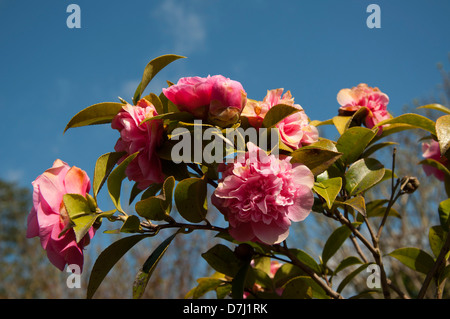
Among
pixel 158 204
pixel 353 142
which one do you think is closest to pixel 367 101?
pixel 353 142

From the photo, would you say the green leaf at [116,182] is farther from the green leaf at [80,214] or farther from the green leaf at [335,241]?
the green leaf at [335,241]

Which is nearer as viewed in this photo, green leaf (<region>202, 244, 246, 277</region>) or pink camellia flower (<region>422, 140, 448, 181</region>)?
green leaf (<region>202, 244, 246, 277</region>)

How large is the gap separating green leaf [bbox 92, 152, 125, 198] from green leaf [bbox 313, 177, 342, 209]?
425 millimetres

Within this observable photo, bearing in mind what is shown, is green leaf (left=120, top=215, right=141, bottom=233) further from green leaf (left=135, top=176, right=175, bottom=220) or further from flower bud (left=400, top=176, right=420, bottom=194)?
flower bud (left=400, top=176, right=420, bottom=194)

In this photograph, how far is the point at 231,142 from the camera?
83 centimetres

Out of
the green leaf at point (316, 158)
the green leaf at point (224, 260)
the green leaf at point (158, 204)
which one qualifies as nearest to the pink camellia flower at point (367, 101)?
the green leaf at point (316, 158)

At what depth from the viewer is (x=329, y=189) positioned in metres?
0.85

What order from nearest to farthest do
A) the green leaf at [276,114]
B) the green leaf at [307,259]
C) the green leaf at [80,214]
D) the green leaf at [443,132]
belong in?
the green leaf at [80,214] < the green leaf at [276,114] < the green leaf at [443,132] < the green leaf at [307,259]

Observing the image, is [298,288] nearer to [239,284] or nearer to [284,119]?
[239,284]

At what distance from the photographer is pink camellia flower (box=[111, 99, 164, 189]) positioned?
83 centimetres

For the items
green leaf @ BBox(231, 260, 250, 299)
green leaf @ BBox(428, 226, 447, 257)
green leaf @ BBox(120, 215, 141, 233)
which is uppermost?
green leaf @ BBox(120, 215, 141, 233)

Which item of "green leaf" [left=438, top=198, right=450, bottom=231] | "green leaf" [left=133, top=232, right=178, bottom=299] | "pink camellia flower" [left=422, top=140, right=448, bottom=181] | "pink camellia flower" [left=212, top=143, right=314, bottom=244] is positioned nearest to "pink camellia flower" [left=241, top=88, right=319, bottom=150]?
"pink camellia flower" [left=212, top=143, right=314, bottom=244]

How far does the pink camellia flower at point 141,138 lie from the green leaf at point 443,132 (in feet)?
2.12

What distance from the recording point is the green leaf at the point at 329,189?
826 millimetres
